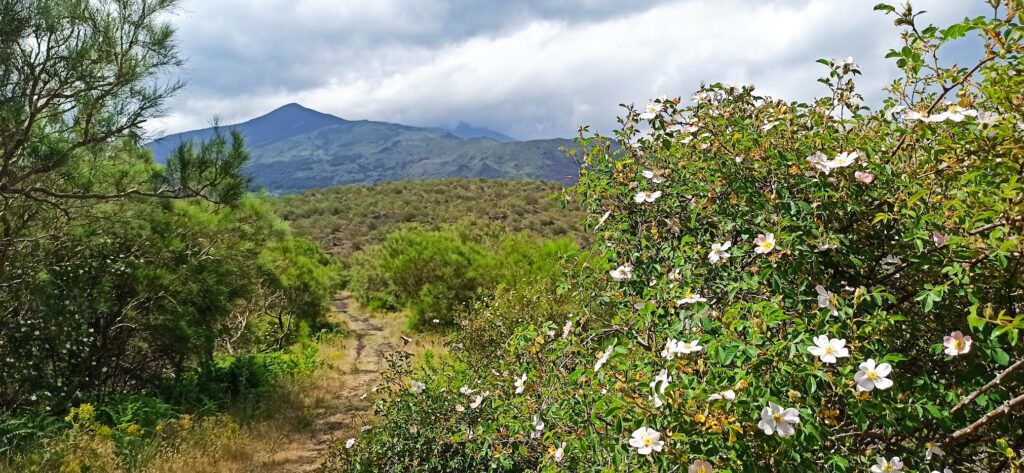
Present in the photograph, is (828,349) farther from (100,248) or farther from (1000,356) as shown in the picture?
(100,248)

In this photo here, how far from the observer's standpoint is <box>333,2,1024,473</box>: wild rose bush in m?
1.50

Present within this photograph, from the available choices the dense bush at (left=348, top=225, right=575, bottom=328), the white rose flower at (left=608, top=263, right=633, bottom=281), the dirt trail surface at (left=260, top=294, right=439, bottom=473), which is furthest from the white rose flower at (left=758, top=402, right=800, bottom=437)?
the dense bush at (left=348, top=225, right=575, bottom=328)

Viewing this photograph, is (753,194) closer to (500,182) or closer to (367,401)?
(367,401)

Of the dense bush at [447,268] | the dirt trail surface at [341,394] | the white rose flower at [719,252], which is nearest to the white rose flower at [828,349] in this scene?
the white rose flower at [719,252]

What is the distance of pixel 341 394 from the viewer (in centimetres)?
877

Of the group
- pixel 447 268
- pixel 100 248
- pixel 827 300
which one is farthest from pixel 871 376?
pixel 447 268

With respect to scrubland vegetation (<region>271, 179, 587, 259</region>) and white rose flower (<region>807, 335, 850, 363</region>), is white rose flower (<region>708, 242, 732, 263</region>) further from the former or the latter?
scrubland vegetation (<region>271, 179, 587, 259</region>)

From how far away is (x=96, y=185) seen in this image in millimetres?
5738

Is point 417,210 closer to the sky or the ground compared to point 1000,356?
closer to the ground

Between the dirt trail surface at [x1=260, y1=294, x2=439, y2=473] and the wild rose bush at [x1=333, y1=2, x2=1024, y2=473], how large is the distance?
14.6 ft

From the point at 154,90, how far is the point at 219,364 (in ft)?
16.5

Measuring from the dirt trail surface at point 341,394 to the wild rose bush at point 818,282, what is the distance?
4440mm

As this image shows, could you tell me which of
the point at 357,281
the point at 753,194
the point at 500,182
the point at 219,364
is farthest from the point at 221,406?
the point at 500,182

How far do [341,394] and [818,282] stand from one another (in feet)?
27.2
